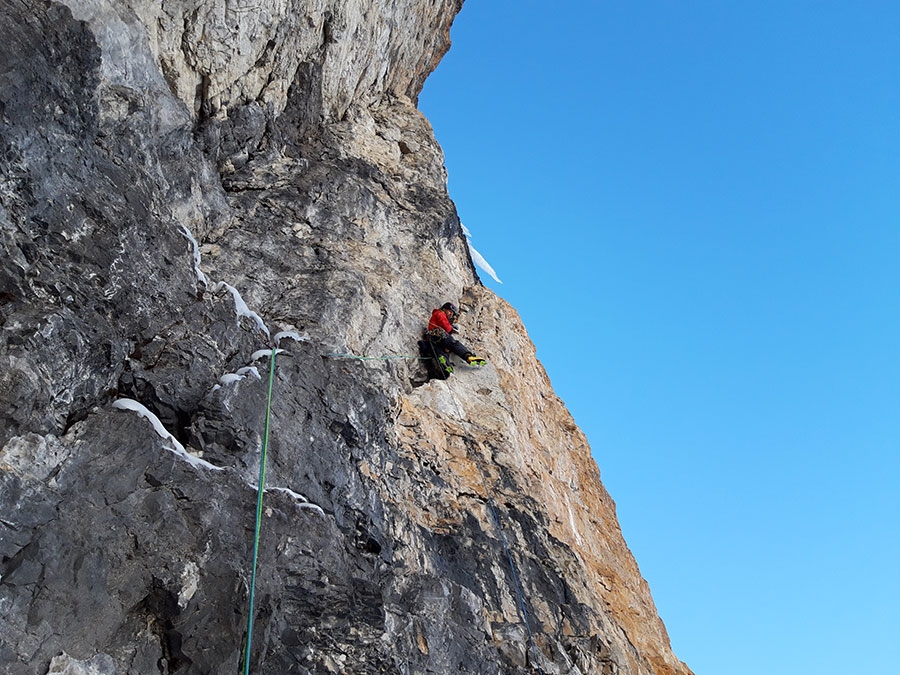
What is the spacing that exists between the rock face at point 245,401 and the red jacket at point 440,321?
41 centimetres

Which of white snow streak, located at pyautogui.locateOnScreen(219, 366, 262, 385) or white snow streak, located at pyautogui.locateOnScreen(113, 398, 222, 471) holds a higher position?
white snow streak, located at pyautogui.locateOnScreen(219, 366, 262, 385)

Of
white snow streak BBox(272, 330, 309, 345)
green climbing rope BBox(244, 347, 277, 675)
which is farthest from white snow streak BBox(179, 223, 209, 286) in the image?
green climbing rope BBox(244, 347, 277, 675)

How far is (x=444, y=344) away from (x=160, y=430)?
5213mm

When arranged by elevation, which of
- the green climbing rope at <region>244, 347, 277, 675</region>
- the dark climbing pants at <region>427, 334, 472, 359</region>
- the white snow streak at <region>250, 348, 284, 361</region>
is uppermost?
the dark climbing pants at <region>427, 334, 472, 359</region>

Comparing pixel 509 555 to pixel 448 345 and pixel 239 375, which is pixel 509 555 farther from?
pixel 239 375

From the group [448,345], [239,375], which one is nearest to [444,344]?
[448,345]

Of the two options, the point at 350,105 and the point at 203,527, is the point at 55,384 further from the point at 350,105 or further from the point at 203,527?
the point at 350,105

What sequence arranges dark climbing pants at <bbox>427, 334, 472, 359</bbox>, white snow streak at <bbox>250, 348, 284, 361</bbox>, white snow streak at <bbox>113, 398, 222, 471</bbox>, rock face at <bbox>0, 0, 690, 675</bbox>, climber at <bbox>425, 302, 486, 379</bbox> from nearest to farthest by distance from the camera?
1. rock face at <bbox>0, 0, 690, 675</bbox>
2. white snow streak at <bbox>113, 398, 222, 471</bbox>
3. white snow streak at <bbox>250, 348, 284, 361</bbox>
4. climber at <bbox>425, 302, 486, 379</bbox>
5. dark climbing pants at <bbox>427, 334, 472, 359</bbox>

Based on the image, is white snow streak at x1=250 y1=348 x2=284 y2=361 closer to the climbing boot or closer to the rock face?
the rock face

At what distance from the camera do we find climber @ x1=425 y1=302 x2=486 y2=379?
1105 cm

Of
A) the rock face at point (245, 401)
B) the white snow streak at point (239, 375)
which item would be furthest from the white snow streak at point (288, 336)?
the white snow streak at point (239, 375)

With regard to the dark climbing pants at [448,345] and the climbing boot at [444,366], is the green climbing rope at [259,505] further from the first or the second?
the dark climbing pants at [448,345]

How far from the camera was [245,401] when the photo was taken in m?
7.62

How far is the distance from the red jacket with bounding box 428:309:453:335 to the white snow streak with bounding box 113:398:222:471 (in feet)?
16.9
